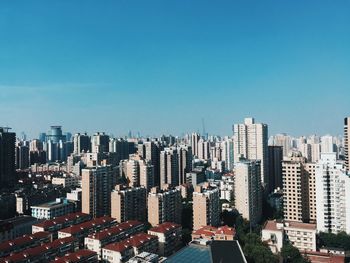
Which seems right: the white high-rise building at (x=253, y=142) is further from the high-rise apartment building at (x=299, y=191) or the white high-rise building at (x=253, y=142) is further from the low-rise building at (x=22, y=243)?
the low-rise building at (x=22, y=243)

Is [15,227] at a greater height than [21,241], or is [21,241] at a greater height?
[21,241]

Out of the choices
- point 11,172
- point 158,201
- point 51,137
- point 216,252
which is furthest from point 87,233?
point 51,137

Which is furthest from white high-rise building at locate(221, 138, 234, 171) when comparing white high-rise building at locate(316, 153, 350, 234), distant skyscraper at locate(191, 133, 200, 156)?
white high-rise building at locate(316, 153, 350, 234)

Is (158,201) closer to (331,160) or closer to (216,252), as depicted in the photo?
(216,252)

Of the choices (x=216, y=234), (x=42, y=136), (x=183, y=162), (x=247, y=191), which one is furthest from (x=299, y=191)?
(x=42, y=136)

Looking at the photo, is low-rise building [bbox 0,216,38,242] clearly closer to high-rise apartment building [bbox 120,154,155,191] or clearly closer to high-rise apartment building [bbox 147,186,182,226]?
high-rise apartment building [bbox 147,186,182,226]

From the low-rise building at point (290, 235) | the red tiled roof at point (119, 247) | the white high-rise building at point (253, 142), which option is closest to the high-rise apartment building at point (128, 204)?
the red tiled roof at point (119, 247)

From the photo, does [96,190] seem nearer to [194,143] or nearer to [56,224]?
[56,224]
